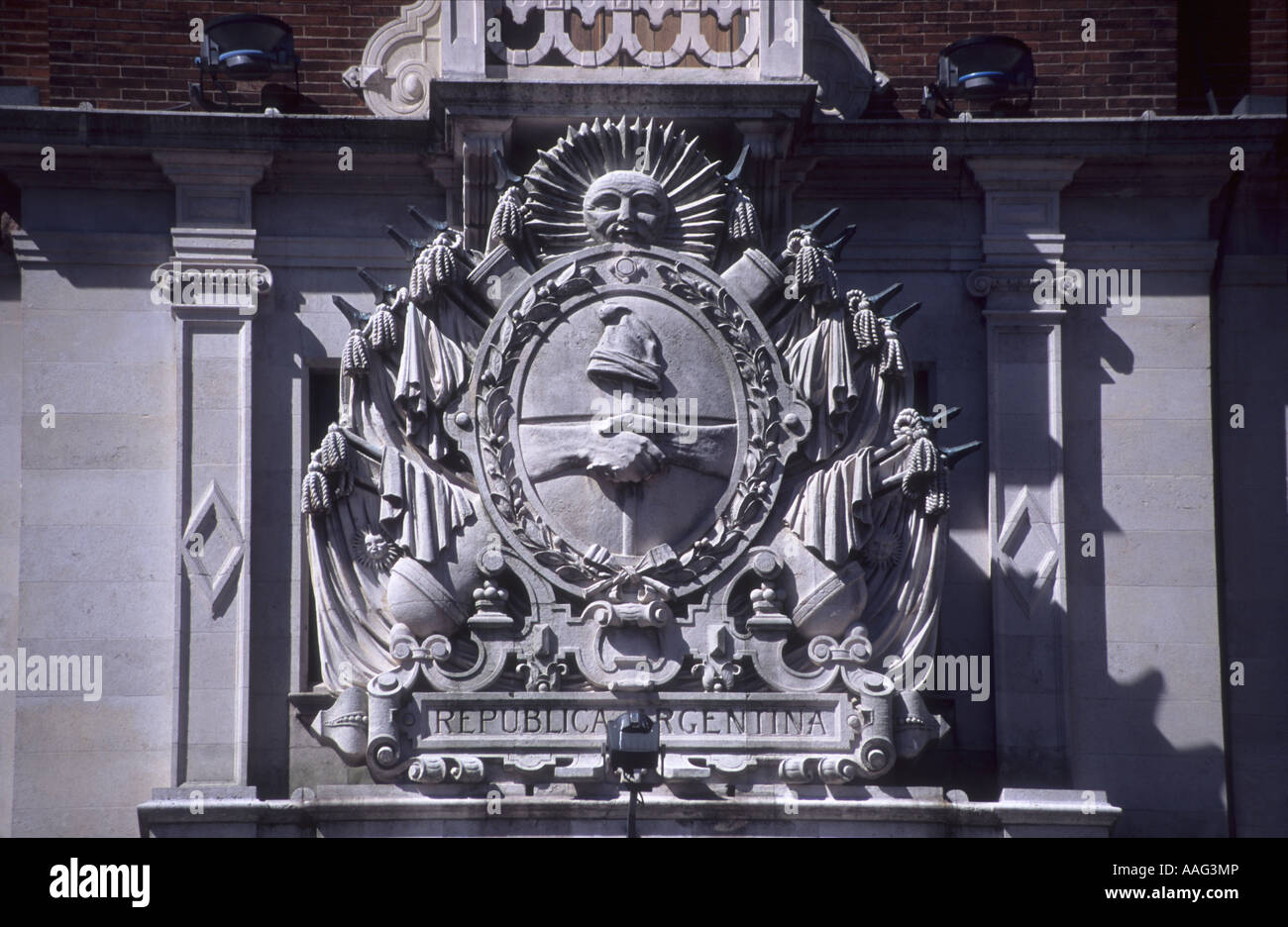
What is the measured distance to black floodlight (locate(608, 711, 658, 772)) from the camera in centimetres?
1953

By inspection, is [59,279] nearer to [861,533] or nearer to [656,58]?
[656,58]

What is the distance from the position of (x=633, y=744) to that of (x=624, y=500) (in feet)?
7.65

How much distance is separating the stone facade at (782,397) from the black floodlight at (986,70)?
0.51m

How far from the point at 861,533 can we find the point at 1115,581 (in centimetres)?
269

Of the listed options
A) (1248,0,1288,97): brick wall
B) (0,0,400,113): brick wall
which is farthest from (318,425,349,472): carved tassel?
(1248,0,1288,97): brick wall

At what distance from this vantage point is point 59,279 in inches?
885

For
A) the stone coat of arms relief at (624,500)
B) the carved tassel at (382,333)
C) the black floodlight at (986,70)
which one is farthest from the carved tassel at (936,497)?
the carved tassel at (382,333)

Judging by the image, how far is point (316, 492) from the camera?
2081cm

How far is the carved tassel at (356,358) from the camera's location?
834 inches

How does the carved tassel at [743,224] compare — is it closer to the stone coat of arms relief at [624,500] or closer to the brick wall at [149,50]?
the stone coat of arms relief at [624,500]

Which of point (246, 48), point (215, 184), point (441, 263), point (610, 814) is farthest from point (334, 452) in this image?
point (246, 48)

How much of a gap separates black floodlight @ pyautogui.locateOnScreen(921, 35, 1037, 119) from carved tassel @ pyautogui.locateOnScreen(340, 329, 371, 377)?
227 inches
